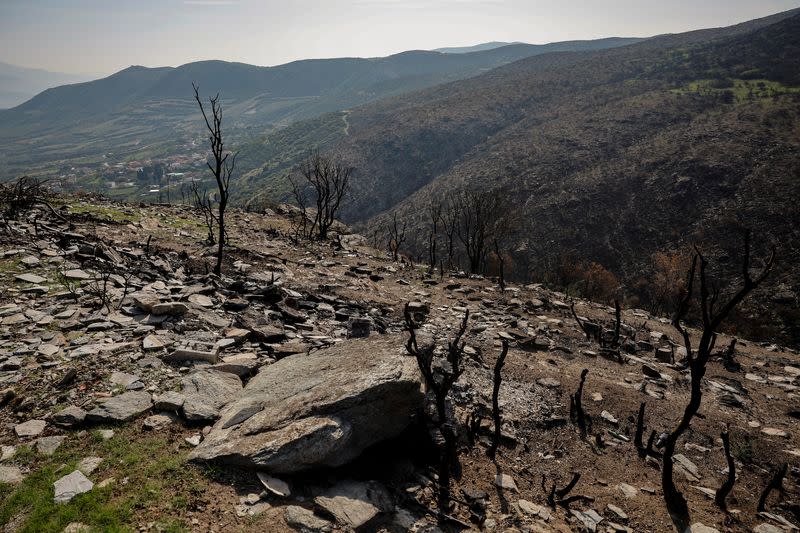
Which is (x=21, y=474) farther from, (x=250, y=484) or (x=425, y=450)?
(x=425, y=450)

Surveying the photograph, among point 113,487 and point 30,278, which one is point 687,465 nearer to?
point 113,487

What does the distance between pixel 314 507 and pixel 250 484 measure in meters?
0.90

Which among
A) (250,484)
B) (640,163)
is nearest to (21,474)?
(250,484)

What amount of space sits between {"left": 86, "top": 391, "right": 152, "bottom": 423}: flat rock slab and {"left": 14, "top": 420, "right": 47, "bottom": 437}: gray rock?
1.81 ft

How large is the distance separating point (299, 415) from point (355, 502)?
1389mm

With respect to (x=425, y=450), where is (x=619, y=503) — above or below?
below

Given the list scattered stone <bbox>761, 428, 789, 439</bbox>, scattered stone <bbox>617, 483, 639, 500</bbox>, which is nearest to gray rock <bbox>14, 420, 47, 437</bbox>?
scattered stone <bbox>617, 483, 639, 500</bbox>

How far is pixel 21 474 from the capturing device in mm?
4977

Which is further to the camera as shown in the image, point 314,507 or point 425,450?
point 425,450

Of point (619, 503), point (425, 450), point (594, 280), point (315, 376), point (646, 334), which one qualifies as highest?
point (315, 376)

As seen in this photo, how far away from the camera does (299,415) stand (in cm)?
582

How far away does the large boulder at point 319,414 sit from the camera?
540cm

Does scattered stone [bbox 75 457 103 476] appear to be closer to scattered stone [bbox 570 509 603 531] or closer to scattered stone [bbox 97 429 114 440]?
scattered stone [bbox 97 429 114 440]

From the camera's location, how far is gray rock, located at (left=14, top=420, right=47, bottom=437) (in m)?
5.63
